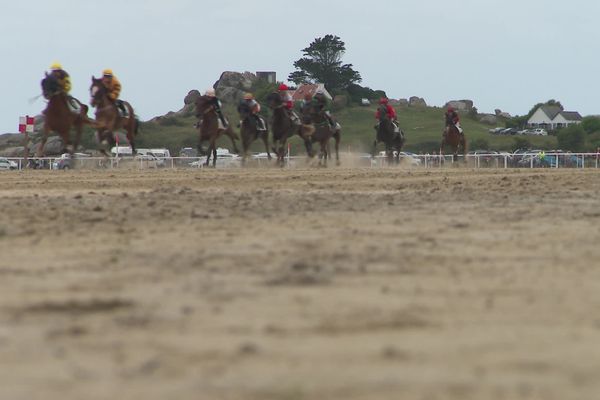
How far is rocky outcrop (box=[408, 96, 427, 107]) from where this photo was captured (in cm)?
13100

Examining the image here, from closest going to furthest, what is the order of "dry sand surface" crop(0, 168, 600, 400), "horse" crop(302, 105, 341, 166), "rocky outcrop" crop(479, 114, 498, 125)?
"dry sand surface" crop(0, 168, 600, 400) < "horse" crop(302, 105, 341, 166) < "rocky outcrop" crop(479, 114, 498, 125)

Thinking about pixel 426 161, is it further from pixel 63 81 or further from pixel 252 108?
pixel 63 81

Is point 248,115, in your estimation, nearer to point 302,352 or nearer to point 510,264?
point 510,264

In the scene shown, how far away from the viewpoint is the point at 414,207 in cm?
1560

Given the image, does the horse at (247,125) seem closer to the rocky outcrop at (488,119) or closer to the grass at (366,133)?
the grass at (366,133)

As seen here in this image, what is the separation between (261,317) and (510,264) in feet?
9.31

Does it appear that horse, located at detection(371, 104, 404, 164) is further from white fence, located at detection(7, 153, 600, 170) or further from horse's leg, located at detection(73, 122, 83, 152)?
horse's leg, located at detection(73, 122, 83, 152)

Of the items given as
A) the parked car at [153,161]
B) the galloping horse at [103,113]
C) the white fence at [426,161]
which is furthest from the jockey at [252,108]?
the parked car at [153,161]

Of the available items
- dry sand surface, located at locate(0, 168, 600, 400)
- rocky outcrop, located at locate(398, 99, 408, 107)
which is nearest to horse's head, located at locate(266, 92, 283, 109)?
dry sand surface, located at locate(0, 168, 600, 400)

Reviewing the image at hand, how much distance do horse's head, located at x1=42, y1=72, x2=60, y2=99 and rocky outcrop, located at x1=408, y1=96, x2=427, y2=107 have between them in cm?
10165

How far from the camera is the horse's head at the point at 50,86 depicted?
29781mm

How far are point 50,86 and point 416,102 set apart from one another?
10643cm

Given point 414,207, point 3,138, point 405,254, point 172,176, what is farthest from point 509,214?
point 3,138

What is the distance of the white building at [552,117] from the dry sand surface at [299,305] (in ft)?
Result: 463
